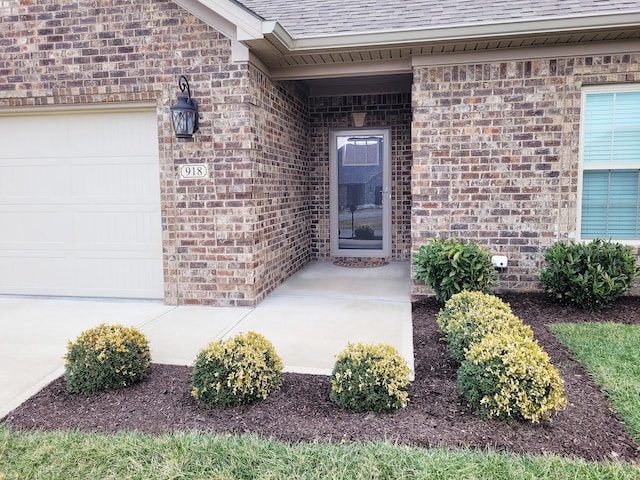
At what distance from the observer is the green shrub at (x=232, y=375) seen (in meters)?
2.95

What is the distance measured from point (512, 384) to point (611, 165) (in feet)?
13.1

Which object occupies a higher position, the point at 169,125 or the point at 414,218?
the point at 169,125

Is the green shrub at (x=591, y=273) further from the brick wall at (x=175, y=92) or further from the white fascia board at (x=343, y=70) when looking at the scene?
the brick wall at (x=175, y=92)

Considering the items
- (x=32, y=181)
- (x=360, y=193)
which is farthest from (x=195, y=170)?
(x=360, y=193)

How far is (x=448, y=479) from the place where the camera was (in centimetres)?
223

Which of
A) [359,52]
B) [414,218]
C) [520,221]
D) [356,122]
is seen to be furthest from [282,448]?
[356,122]

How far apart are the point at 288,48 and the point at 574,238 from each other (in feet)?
13.0

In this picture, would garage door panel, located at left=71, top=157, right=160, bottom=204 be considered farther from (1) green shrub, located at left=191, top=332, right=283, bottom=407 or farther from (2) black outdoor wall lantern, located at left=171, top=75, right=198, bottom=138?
(1) green shrub, located at left=191, top=332, right=283, bottom=407

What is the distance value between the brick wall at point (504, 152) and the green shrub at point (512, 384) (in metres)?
2.92

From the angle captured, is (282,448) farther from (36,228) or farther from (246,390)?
(36,228)

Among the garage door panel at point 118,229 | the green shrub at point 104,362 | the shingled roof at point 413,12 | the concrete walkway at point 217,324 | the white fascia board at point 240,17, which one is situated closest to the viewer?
the green shrub at point 104,362

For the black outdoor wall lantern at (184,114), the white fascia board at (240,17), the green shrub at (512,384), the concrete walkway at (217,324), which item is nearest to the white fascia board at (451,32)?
the white fascia board at (240,17)

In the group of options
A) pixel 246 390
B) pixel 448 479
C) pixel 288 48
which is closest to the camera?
pixel 448 479

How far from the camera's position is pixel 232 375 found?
2943 mm
